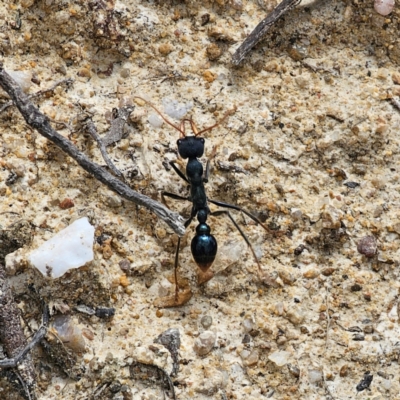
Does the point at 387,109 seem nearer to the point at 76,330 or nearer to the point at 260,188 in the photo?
the point at 260,188

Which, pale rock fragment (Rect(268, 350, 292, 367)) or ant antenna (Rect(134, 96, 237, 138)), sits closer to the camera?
pale rock fragment (Rect(268, 350, 292, 367))

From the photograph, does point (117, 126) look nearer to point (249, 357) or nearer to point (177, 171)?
point (177, 171)

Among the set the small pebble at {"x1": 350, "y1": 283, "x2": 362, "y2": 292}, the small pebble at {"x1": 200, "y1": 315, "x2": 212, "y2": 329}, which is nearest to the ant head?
the small pebble at {"x1": 200, "y1": 315, "x2": 212, "y2": 329}

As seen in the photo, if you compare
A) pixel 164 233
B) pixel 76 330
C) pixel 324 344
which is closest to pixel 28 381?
pixel 76 330

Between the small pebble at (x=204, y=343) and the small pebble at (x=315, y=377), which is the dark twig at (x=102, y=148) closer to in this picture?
the small pebble at (x=204, y=343)

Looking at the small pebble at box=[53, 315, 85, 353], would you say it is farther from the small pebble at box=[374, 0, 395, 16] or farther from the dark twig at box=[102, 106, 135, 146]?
the small pebble at box=[374, 0, 395, 16]

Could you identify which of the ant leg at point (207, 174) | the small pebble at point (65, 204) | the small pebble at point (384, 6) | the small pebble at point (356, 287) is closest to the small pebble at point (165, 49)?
the ant leg at point (207, 174)

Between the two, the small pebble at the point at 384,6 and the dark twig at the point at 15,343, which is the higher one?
the small pebble at the point at 384,6
